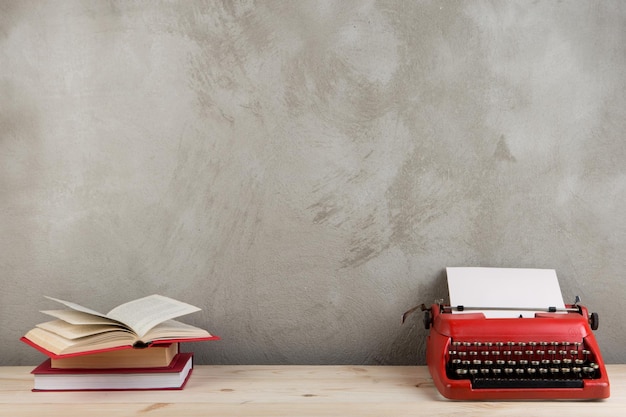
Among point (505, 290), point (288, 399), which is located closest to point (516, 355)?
point (505, 290)

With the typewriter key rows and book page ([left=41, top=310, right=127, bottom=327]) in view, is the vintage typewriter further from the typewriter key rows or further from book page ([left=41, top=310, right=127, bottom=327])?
book page ([left=41, top=310, right=127, bottom=327])

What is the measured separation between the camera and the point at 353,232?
71.0 inches

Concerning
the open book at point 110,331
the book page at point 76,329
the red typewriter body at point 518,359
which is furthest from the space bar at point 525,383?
the book page at point 76,329

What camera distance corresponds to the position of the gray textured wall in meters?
1.79

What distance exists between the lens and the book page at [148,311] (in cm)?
150

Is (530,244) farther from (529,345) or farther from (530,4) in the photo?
(530,4)

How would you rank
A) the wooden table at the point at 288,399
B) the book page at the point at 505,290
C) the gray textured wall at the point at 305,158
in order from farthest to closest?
the gray textured wall at the point at 305,158 < the book page at the point at 505,290 < the wooden table at the point at 288,399

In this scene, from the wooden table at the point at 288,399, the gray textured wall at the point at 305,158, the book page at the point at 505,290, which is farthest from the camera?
the gray textured wall at the point at 305,158

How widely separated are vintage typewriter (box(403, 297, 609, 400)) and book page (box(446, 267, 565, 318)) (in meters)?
0.12

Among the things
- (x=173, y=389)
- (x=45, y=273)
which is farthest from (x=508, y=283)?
(x=45, y=273)

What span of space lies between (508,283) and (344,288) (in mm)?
457

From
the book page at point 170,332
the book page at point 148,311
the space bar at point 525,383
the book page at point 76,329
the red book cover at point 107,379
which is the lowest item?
the space bar at point 525,383

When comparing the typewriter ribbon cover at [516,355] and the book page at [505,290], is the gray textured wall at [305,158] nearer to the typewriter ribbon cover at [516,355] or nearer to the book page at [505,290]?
the book page at [505,290]

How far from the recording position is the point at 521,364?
1.47 m
